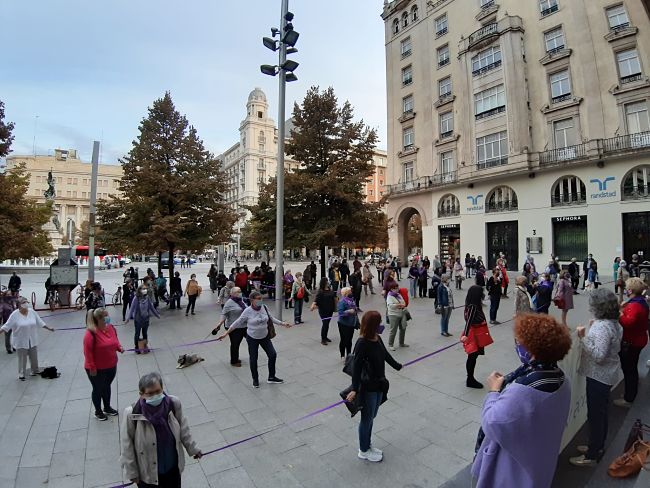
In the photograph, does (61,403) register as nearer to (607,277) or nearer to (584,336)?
(584,336)

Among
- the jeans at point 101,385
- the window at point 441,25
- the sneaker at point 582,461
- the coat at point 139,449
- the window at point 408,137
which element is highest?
the window at point 441,25

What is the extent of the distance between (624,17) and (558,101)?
18.2 ft

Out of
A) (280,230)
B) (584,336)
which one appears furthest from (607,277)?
(584,336)

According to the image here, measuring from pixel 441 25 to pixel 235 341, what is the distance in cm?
3535

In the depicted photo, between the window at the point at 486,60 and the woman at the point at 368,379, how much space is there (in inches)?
1210

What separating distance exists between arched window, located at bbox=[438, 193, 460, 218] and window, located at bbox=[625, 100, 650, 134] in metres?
11.9

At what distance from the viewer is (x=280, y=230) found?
11742 mm

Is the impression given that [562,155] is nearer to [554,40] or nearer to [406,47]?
[554,40]

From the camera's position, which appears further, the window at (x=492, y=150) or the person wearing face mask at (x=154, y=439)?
the window at (x=492, y=150)

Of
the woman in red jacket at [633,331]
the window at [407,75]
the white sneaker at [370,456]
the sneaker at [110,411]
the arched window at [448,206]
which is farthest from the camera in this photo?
the window at [407,75]

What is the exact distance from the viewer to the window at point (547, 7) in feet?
82.6

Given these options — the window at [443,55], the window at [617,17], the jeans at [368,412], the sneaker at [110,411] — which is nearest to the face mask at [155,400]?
the jeans at [368,412]

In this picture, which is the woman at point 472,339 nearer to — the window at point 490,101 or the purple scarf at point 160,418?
the purple scarf at point 160,418

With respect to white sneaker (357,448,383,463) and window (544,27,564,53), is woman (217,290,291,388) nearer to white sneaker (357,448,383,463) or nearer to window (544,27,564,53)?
white sneaker (357,448,383,463)
